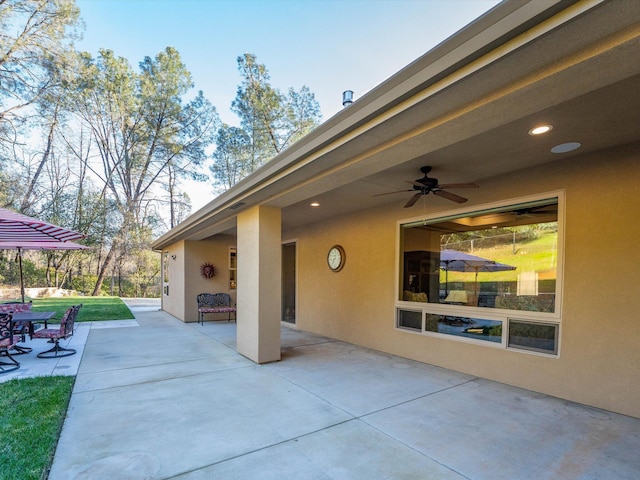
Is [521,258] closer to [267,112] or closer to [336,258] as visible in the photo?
[336,258]

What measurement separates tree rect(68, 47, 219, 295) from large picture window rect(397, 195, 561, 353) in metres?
16.6

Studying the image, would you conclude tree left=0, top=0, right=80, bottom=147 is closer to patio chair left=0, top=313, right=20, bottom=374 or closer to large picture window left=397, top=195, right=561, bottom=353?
patio chair left=0, top=313, right=20, bottom=374

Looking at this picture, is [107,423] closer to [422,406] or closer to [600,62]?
[422,406]

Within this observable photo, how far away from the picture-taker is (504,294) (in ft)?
15.0

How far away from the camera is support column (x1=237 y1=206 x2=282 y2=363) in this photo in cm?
535

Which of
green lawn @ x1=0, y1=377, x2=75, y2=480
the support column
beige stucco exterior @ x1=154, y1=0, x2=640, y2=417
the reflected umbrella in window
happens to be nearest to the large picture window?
the reflected umbrella in window

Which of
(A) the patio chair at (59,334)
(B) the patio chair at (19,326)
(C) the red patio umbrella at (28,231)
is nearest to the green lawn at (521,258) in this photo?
(C) the red patio umbrella at (28,231)

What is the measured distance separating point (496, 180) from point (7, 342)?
7545 mm

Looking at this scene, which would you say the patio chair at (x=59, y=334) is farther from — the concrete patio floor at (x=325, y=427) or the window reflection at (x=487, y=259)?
the window reflection at (x=487, y=259)

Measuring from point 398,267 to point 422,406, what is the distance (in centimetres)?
271

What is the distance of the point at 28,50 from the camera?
516 inches

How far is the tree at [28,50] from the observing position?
488 inches

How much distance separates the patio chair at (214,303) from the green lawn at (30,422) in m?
4.98

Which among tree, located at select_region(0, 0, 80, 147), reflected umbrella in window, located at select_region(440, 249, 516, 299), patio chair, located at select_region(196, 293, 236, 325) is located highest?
tree, located at select_region(0, 0, 80, 147)
